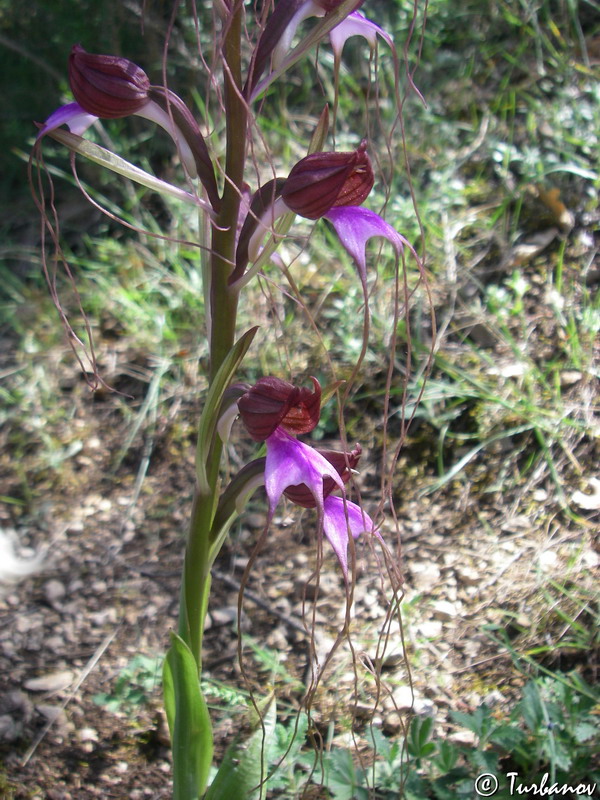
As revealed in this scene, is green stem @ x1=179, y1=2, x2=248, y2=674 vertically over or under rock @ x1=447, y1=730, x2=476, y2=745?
over

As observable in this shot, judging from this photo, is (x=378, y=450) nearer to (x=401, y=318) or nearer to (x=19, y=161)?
(x=401, y=318)

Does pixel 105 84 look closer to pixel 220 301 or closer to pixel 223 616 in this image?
pixel 220 301

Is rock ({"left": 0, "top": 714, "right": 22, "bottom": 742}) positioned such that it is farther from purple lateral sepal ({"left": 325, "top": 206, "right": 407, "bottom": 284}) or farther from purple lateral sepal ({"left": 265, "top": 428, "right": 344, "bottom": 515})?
purple lateral sepal ({"left": 325, "top": 206, "right": 407, "bottom": 284})

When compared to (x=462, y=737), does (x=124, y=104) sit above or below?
above

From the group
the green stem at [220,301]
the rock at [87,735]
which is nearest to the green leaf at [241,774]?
the green stem at [220,301]

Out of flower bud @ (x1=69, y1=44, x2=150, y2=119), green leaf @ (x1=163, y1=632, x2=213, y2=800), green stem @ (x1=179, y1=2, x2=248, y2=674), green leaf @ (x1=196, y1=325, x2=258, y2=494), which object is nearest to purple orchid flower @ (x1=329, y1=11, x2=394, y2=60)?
green stem @ (x1=179, y1=2, x2=248, y2=674)

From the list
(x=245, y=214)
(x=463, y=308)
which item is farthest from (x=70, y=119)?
(x=463, y=308)

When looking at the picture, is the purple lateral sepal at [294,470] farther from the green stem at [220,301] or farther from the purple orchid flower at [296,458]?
the green stem at [220,301]
